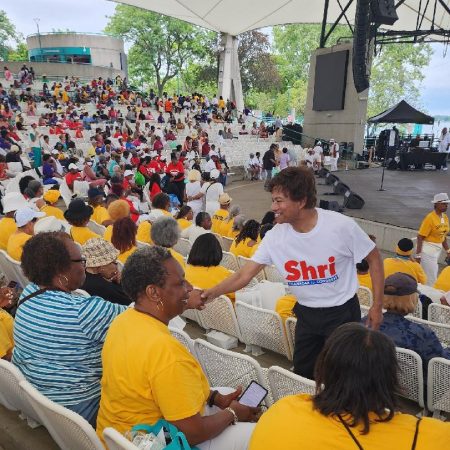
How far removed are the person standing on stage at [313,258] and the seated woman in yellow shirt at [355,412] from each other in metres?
1.08

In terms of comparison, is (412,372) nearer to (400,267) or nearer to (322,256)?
(322,256)

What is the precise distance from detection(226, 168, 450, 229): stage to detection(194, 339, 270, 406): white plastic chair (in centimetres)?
690

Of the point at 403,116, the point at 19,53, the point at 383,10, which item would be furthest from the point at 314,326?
the point at 19,53

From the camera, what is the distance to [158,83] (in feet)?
146

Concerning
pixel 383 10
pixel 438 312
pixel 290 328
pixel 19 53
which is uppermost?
pixel 19 53

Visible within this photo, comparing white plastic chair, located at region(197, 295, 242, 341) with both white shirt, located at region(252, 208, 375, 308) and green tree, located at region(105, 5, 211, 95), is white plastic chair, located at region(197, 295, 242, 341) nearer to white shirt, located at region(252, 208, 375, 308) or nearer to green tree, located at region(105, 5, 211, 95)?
white shirt, located at region(252, 208, 375, 308)

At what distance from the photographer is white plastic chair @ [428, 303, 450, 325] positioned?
3.42 metres

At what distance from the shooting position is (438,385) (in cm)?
250

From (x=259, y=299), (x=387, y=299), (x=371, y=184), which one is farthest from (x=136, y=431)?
(x=371, y=184)

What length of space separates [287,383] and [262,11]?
27.1 meters

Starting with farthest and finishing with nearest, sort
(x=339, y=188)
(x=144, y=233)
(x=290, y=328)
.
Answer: (x=339, y=188), (x=144, y=233), (x=290, y=328)

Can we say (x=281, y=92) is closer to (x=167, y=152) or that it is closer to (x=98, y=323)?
(x=167, y=152)

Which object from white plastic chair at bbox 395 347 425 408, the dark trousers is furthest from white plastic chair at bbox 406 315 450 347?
the dark trousers

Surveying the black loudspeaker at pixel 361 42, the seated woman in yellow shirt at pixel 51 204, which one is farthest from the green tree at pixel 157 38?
the seated woman in yellow shirt at pixel 51 204
